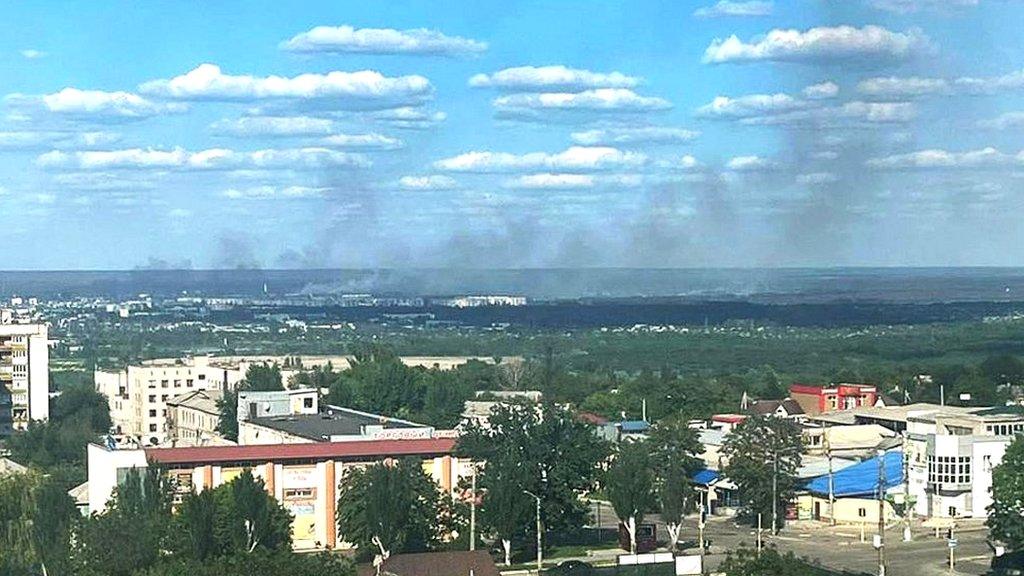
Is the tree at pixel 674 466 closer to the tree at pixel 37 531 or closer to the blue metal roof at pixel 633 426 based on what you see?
the blue metal roof at pixel 633 426

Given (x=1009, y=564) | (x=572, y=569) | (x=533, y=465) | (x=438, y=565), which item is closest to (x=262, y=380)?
(x=533, y=465)

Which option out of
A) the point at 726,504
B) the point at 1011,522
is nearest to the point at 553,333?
the point at 726,504

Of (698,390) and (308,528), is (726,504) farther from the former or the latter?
(698,390)

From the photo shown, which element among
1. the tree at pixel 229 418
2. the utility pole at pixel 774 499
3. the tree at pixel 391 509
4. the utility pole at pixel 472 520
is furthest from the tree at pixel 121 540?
the tree at pixel 229 418

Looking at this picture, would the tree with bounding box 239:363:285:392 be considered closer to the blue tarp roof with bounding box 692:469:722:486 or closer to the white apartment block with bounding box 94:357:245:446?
the white apartment block with bounding box 94:357:245:446

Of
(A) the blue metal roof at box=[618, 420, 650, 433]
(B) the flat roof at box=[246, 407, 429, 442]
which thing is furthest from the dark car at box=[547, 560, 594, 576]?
(A) the blue metal roof at box=[618, 420, 650, 433]
